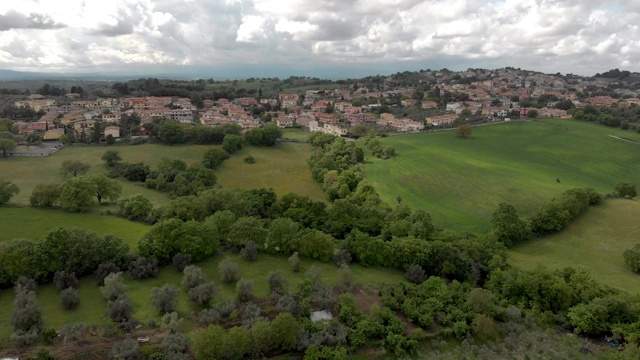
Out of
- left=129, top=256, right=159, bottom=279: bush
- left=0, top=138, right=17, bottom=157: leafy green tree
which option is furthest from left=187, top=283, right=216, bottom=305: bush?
left=0, top=138, right=17, bottom=157: leafy green tree

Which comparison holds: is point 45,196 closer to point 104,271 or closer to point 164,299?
point 104,271

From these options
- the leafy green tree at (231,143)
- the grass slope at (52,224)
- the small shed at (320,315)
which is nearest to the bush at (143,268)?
the grass slope at (52,224)

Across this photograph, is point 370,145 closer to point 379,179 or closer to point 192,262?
point 379,179

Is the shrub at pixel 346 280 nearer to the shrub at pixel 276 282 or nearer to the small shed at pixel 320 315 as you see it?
the small shed at pixel 320 315

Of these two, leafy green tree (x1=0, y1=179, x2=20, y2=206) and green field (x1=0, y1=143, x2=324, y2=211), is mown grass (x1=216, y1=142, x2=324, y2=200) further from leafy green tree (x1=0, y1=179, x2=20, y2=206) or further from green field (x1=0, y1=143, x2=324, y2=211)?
leafy green tree (x1=0, y1=179, x2=20, y2=206)

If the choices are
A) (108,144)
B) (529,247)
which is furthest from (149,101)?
(529,247)

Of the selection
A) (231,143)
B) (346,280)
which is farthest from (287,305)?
(231,143)
